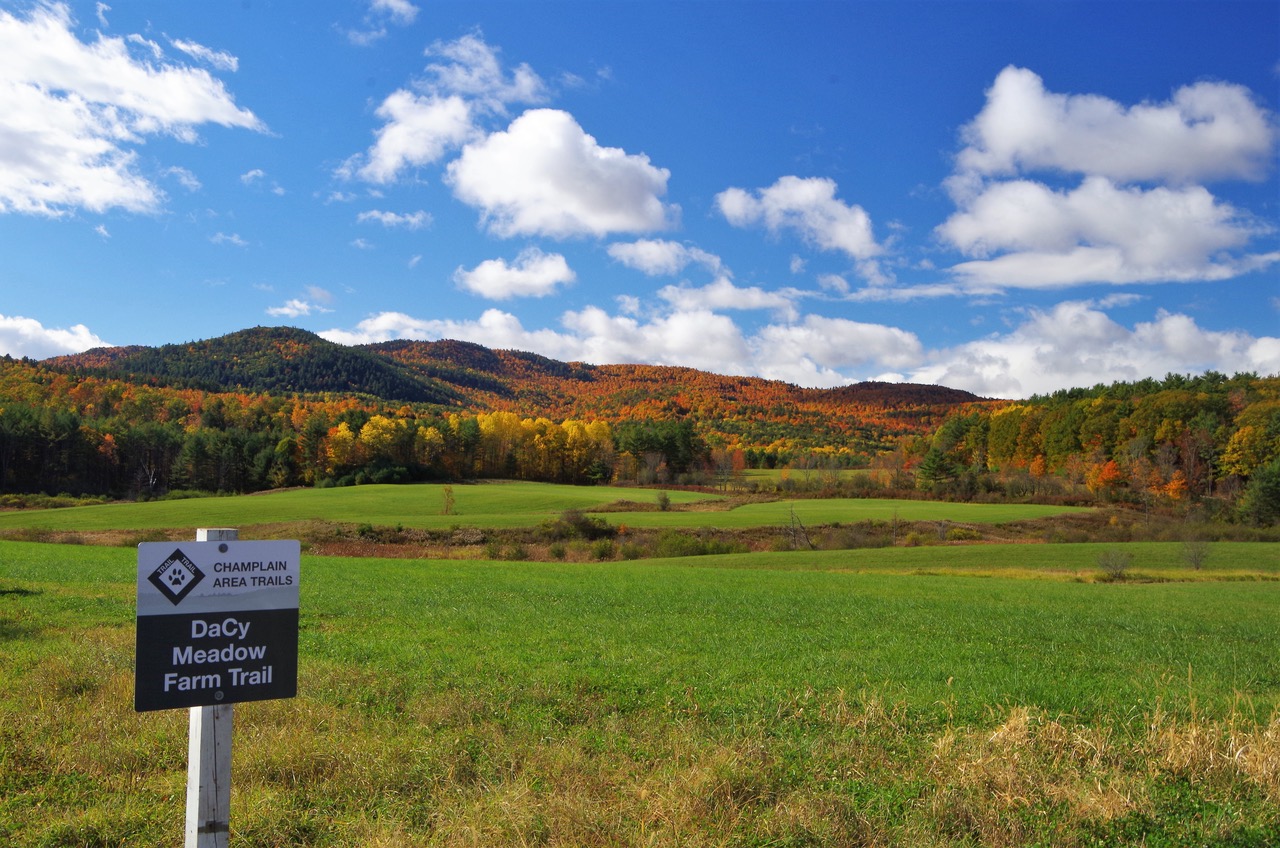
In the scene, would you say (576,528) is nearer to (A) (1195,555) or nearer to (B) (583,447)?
(A) (1195,555)

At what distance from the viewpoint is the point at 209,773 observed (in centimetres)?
450

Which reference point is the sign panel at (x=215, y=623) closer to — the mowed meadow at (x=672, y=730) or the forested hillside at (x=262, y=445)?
the mowed meadow at (x=672, y=730)

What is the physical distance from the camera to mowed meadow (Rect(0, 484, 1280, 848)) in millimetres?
6113

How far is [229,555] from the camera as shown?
4477mm

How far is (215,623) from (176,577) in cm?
35

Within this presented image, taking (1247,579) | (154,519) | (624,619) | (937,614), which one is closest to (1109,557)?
(1247,579)

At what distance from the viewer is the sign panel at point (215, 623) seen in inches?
164

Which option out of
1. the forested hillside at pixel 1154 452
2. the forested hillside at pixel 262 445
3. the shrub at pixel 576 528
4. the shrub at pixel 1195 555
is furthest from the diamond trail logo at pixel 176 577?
the forested hillside at pixel 262 445

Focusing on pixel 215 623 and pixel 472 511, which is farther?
pixel 472 511

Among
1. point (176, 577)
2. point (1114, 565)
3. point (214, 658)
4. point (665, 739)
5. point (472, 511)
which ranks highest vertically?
point (176, 577)

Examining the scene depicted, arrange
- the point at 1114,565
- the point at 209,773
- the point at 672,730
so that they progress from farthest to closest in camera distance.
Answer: the point at 1114,565 < the point at 672,730 < the point at 209,773

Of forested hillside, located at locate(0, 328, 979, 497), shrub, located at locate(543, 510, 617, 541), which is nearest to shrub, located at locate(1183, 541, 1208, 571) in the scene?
shrub, located at locate(543, 510, 617, 541)

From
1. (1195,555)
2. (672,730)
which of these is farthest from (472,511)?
(672,730)

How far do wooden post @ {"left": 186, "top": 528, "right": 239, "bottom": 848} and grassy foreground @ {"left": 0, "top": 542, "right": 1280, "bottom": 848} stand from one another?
1.41m
